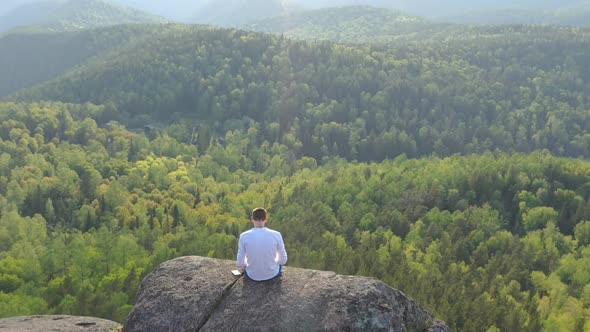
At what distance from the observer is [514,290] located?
4791 inches

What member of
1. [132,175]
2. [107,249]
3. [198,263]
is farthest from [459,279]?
[132,175]

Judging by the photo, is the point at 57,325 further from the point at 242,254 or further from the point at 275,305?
the point at 275,305

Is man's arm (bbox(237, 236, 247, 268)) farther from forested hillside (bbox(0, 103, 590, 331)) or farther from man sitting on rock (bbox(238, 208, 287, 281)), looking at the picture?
forested hillside (bbox(0, 103, 590, 331))

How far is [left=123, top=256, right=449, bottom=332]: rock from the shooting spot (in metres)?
27.4

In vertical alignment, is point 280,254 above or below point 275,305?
above

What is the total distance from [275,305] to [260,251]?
2.88 meters

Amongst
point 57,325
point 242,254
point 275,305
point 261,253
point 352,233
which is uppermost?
point 261,253

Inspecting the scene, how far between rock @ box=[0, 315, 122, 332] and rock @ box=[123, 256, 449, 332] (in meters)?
4.69

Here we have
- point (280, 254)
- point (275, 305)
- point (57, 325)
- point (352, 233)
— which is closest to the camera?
point (275, 305)

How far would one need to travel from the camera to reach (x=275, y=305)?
91.8 ft

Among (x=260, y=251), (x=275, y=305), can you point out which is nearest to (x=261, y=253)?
(x=260, y=251)

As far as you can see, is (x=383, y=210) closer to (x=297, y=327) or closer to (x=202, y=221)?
(x=202, y=221)

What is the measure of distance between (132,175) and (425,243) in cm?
10730

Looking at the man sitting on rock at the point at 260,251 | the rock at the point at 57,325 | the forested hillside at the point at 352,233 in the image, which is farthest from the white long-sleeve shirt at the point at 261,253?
the forested hillside at the point at 352,233
